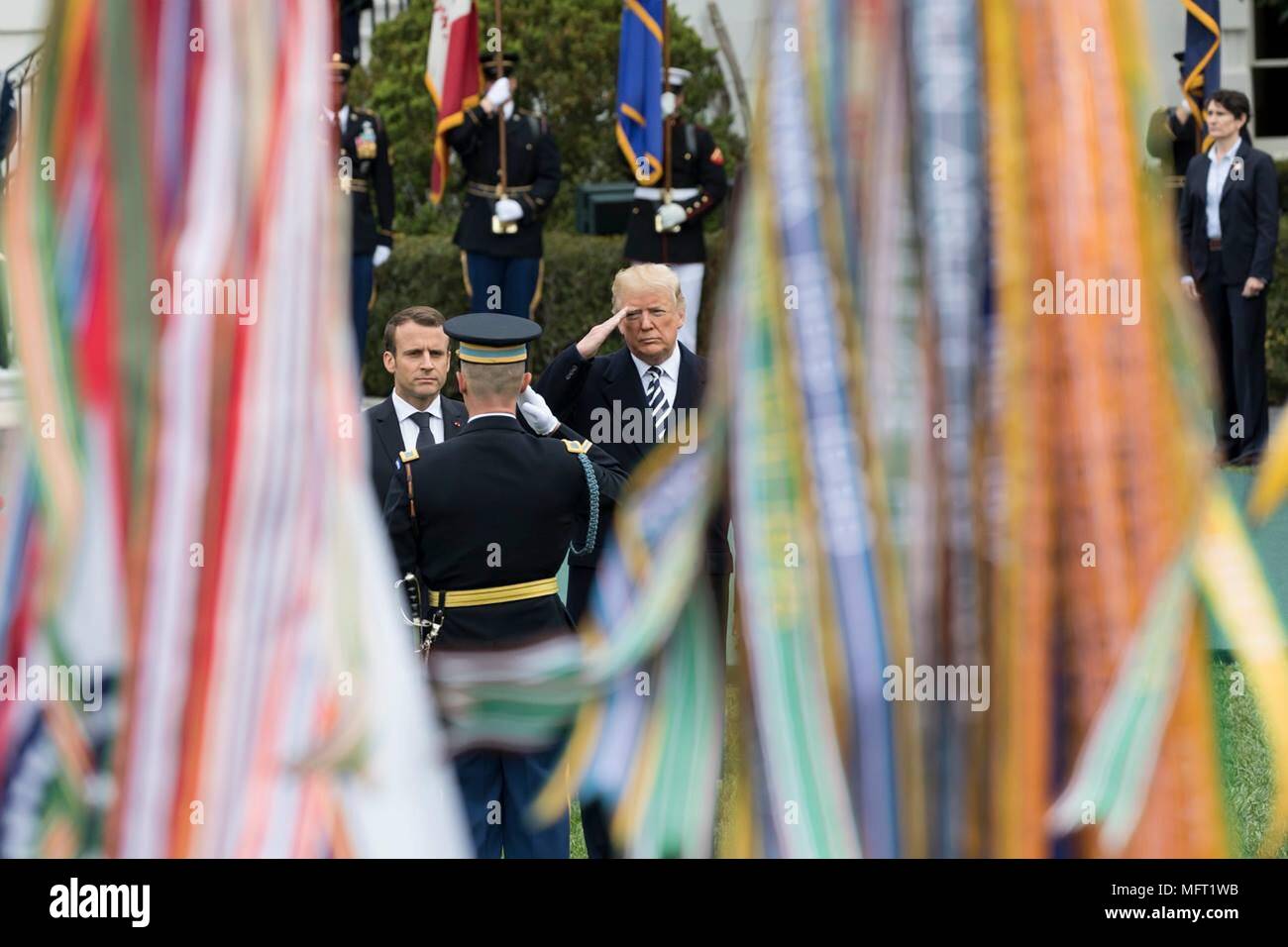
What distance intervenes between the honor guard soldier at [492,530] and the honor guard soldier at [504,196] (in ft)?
25.4

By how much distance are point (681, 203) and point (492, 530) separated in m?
8.13

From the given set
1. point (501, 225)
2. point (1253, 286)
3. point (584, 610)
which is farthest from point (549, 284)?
point (584, 610)

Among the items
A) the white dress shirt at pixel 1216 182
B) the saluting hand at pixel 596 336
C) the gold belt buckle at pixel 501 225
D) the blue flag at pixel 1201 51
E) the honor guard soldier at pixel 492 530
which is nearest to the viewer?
the honor guard soldier at pixel 492 530

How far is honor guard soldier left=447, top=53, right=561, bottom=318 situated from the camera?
1183cm

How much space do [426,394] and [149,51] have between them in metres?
2.88

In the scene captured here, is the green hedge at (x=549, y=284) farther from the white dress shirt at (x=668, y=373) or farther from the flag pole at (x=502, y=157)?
the white dress shirt at (x=668, y=373)

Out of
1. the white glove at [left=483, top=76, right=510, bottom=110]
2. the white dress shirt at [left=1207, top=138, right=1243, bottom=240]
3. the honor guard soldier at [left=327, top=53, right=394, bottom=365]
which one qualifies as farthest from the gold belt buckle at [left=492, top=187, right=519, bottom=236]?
the white dress shirt at [left=1207, top=138, right=1243, bottom=240]

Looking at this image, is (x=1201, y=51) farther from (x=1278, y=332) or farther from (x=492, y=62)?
(x=492, y=62)

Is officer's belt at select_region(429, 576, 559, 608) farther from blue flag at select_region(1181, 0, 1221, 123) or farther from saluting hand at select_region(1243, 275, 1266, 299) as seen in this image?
blue flag at select_region(1181, 0, 1221, 123)

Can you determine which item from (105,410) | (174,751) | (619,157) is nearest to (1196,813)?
(174,751)

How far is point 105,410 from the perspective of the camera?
243 centimetres

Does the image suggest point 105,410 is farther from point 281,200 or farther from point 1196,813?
point 1196,813

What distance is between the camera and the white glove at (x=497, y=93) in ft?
38.2

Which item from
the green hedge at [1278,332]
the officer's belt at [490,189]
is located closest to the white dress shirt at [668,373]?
the officer's belt at [490,189]
